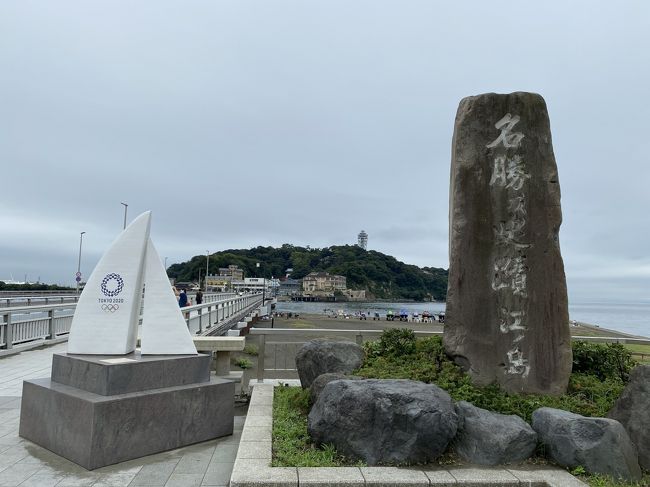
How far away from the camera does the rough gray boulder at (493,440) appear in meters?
4.52

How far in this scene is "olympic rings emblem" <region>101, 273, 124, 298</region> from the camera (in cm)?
588

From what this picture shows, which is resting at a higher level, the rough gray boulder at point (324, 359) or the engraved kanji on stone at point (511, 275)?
the engraved kanji on stone at point (511, 275)

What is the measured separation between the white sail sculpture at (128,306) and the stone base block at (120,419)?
0.61 metres

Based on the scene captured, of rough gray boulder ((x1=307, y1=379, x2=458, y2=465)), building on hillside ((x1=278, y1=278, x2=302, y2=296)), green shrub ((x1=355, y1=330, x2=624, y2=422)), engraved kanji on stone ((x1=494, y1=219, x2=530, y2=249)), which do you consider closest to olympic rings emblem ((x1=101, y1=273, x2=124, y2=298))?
rough gray boulder ((x1=307, y1=379, x2=458, y2=465))

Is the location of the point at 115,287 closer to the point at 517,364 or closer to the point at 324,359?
the point at 324,359

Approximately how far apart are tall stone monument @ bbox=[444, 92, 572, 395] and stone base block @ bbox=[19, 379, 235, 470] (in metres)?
3.35

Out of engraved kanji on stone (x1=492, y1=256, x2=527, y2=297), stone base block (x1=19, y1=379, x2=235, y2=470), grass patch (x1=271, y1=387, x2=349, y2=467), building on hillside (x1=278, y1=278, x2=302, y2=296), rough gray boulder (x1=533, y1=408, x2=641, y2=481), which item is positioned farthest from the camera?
building on hillside (x1=278, y1=278, x2=302, y2=296)

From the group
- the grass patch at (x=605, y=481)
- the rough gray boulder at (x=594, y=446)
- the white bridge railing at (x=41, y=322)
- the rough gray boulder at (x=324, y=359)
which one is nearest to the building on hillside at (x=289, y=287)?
the white bridge railing at (x=41, y=322)

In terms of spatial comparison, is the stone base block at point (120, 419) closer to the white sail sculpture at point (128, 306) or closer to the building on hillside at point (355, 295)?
the white sail sculpture at point (128, 306)

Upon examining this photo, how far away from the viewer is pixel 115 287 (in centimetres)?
589

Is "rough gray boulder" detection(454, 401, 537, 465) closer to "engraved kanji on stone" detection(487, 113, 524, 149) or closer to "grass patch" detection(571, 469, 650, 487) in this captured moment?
"grass patch" detection(571, 469, 650, 487)

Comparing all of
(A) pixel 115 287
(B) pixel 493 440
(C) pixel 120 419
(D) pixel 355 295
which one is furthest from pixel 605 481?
(D) pixel 355 295

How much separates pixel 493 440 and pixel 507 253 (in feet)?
8.92

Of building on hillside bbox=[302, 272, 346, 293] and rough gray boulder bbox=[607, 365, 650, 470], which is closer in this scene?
rough gray boulder bbox=[607, 365, 650, 470]
